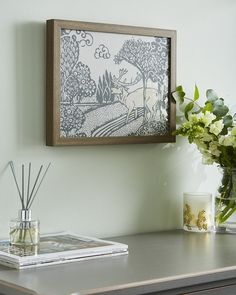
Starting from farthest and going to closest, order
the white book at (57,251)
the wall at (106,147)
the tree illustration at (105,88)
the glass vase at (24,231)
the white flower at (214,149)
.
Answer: the white flower at (214,149) < the tree illustration at (105,88) < the wall at (106,147) < the glass vase at (24,231) < the white book at (57,251)

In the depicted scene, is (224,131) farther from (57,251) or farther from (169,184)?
(57,251)

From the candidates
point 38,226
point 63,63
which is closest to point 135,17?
point 63,63

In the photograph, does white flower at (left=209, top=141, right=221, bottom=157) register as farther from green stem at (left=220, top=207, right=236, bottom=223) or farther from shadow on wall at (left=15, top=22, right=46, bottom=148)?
shadow on wall at (left=15, top=22, right=46, bottom=148)

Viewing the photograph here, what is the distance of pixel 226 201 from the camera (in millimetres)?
2521

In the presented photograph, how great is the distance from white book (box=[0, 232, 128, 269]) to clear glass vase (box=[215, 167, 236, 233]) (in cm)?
50

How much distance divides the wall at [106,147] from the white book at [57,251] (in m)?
0.15

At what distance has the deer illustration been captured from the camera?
2422 mm

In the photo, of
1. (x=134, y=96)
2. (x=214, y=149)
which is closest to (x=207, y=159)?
(x=214, y=149)

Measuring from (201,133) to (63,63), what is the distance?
52cm

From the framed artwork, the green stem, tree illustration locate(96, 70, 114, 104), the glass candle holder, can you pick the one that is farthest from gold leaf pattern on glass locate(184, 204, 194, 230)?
tree illustration locate(96, 70, 114, 104)

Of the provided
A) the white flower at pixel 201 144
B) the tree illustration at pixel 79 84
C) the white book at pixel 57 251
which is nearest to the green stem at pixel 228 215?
the white flower at pixel 201 144

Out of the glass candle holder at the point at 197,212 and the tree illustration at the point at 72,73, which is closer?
the tree illustration at the point at 72,73

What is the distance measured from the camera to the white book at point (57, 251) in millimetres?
1957

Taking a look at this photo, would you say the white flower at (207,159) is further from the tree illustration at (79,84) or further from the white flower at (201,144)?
the tree illustration at (79,84)
